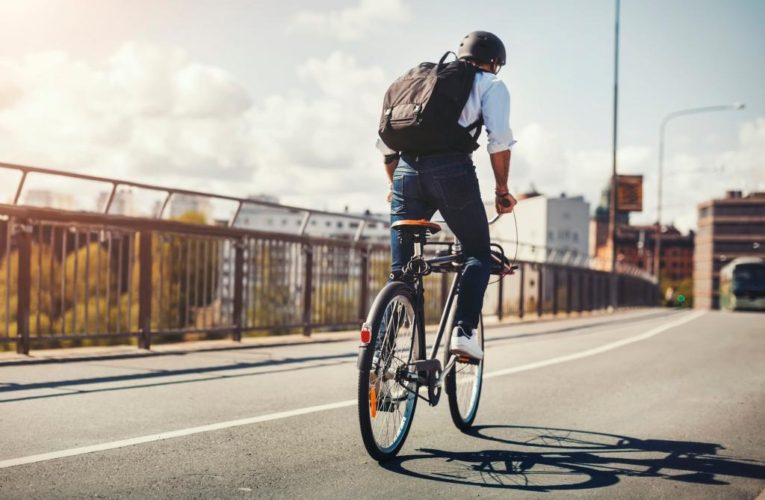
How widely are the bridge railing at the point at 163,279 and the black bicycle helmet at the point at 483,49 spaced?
5593 millimetres

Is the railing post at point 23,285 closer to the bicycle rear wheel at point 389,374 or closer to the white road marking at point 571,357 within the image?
the white road marking at point 571,357

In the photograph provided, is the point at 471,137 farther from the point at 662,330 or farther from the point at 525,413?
the point at 662,330

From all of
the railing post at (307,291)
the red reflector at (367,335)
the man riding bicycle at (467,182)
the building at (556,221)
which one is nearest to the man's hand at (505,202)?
the man riding bicycle at (467,182)

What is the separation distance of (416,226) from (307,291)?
844 centimetres

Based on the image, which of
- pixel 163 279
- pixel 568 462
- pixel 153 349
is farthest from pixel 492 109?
pixel 163 279

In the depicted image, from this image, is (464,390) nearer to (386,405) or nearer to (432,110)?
(386,405)

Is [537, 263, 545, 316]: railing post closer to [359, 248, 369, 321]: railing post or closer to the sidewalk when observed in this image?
[359, 248, 369, 321]: railing post

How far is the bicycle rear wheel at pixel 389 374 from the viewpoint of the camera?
4.09 metres

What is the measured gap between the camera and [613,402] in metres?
6.65

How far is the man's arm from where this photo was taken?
4.70m

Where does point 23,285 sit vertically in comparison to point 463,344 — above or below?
above

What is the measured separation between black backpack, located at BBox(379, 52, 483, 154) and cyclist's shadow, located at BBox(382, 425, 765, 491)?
1585 millimetres

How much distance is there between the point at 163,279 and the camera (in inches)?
413

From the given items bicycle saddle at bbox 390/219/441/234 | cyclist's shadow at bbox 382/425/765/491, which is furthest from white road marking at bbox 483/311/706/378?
bicycle saddle at bbox 390/219/441/234
